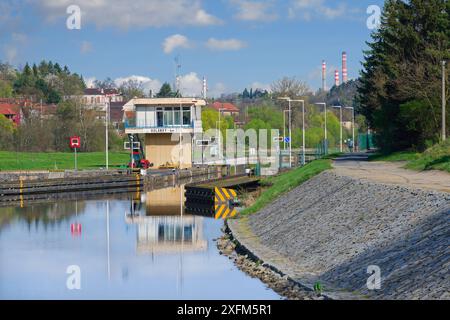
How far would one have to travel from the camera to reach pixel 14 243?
3359 centimetres

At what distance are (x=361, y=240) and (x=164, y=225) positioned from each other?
18.2m

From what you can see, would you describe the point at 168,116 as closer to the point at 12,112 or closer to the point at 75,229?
the point at 75,229

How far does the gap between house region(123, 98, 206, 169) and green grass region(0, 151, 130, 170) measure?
6586 millimetres

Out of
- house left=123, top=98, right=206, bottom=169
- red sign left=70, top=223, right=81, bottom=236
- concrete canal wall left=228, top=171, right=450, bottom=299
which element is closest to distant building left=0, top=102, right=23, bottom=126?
house left=123, top=98, right=206, bottom=169

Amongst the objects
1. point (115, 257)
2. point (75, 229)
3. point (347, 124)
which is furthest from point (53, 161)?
point (347, 124)

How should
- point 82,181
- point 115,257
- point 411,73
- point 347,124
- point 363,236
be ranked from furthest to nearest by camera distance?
point 347,124 < point 82,181 < point 411,73 < point 115,257 < point 363,236

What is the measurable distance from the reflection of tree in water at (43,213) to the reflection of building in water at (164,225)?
3.31 m

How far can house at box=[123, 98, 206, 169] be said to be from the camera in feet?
263

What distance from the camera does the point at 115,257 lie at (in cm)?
2919

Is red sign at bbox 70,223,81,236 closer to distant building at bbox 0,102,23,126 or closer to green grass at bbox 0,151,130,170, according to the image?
green grass at bbox 0,151,130,170

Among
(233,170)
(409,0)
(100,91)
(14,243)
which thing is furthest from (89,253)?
(100,91)

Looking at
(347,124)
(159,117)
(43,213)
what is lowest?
(43,213)

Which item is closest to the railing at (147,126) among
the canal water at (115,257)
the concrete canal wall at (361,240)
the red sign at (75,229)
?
the canal water at (115,257)

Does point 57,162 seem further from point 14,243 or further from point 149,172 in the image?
point 14,243
